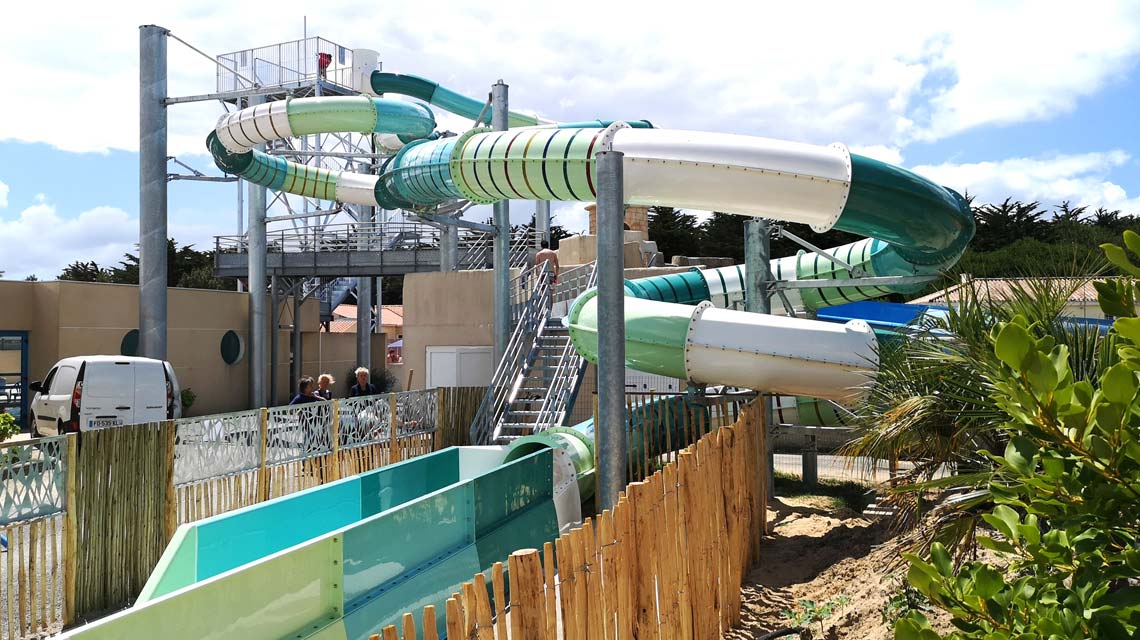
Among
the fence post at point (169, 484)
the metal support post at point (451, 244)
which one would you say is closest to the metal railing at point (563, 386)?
the metal support post at point (451, 244)

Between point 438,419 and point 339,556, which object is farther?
point 438,419

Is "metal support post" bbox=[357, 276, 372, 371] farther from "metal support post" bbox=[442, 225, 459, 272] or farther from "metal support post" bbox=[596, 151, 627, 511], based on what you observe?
"metal support post" bbox=[596, 151, 627, 511]

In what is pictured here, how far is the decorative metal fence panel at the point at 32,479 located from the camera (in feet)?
21.0

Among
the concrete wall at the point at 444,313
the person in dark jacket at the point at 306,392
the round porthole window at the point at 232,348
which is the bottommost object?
the person in dark jacket at the point at 306,392

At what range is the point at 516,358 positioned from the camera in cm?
1466

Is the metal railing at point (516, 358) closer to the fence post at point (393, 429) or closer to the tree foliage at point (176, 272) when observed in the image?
the fence post at point (393, 429)

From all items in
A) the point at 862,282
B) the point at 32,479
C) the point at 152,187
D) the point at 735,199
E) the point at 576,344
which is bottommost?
the point at 32,479

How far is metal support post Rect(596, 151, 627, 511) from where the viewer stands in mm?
6465

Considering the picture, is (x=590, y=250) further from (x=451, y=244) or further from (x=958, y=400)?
(x=958, y=400)

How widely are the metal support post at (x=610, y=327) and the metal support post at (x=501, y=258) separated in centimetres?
885

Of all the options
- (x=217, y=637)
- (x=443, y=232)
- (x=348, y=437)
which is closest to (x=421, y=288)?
(x=443, y=232)

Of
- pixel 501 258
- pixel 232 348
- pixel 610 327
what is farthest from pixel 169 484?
pixel 232 348

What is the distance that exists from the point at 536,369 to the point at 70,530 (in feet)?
28.1

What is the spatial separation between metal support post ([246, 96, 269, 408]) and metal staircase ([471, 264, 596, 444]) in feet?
32.4
